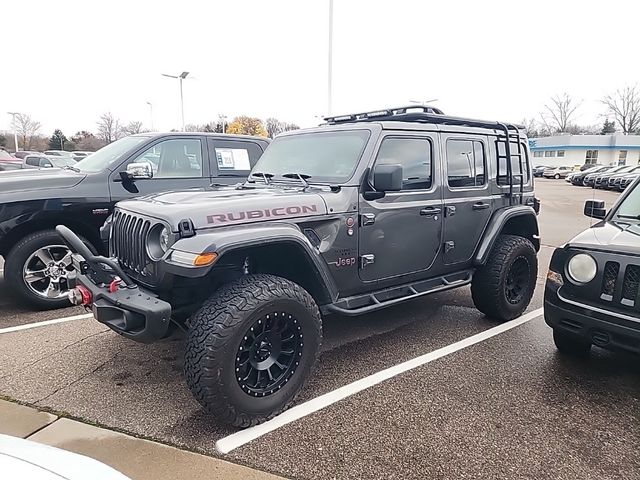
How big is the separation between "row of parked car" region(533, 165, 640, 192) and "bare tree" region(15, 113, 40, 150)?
5851cm

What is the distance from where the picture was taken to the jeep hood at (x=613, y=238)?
3248 millimetres

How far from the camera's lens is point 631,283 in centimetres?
312

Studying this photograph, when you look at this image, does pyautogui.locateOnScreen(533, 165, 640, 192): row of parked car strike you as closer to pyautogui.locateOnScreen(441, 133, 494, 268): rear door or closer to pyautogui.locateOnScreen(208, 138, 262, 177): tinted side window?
pyautogui.locateOnScreen(441, 133, 494, 268): rear door

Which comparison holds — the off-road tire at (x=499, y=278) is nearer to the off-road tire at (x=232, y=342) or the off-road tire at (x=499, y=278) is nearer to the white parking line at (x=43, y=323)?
the off-road tire at (x=232, y=342)

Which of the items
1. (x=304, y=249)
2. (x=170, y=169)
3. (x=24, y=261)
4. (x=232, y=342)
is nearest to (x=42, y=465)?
(x=232, y=342)

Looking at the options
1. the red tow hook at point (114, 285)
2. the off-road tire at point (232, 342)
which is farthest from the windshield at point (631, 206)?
the red tow hook at point (114, 285)

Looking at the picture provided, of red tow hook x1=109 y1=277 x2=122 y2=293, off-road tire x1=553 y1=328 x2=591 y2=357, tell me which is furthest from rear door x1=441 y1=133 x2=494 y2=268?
red tow hook x1=109 y1=277 x2=122 y2=293

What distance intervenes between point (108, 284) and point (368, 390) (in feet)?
6.44

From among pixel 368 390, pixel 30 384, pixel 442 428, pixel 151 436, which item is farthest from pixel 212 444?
pixel 30 384

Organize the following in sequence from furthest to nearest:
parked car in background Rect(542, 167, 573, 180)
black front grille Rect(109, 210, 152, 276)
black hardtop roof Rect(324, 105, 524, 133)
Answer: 1. parked car in background Rect(542, 167, 573, 180)
2. black hardtop roof Rect(324, 105, 524, 133)
3. black front grille Rect(109, 210, 152, 276)

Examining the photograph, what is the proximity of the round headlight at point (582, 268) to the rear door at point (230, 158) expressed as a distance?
4.13m

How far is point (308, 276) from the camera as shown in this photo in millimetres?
3365

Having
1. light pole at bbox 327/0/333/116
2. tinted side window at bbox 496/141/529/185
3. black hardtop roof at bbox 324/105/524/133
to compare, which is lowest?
tinted side window at bbox 496/141/529/185

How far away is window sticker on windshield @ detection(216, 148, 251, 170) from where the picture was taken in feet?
19.9
